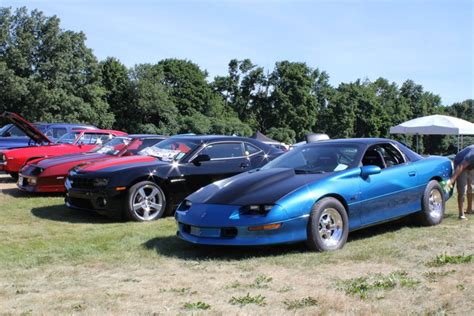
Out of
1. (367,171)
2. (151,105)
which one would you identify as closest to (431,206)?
(367,171)

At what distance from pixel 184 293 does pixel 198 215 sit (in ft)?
5.25

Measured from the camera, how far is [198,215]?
231 inches

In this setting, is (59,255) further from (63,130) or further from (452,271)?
(63,130)

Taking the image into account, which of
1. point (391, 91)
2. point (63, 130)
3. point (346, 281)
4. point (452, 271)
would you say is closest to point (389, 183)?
point (452, 271)

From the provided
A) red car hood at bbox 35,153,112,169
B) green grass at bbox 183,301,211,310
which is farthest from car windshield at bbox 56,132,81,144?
green grass at bbox 183,301,211,310

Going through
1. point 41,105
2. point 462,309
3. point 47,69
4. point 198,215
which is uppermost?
point 47,69

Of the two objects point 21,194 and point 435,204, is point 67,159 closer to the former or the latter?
point 21,194

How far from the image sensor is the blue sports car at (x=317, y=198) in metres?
5.58

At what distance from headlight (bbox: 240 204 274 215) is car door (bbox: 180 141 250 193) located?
299 centimetres

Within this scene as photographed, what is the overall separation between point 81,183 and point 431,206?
541cm

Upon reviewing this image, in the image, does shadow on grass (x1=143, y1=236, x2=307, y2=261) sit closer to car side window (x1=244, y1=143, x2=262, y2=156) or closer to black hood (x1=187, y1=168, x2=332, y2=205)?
black hood (x1=187, y1=168, x2=332, y2=205)

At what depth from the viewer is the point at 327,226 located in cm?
588

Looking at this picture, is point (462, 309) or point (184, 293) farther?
point (184, 293)

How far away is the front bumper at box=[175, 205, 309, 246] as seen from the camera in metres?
5.51
